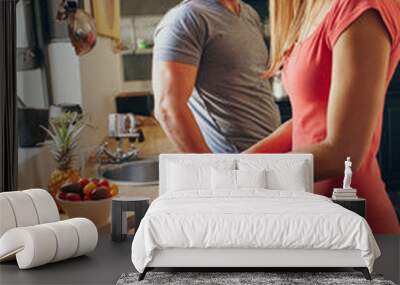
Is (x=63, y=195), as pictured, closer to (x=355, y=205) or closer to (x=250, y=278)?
(x=250, y=278)

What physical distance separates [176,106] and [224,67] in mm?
577

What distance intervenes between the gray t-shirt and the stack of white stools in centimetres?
164

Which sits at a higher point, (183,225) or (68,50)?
(68,50)

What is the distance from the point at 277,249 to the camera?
474 centimetres

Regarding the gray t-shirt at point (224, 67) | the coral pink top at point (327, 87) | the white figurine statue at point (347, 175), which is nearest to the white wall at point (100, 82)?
the gray t-shirt at point (224, 67)

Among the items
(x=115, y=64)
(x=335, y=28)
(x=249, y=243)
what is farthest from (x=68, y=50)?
(x=249, y=243)

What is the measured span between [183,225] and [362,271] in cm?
130

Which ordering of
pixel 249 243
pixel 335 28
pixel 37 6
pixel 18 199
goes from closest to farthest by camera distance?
1. pixel 249 243
2. pixel 18 199
3. pixel 335 28
4. pixel 37 6

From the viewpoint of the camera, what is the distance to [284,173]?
600 centimetres

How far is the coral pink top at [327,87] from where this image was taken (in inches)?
246

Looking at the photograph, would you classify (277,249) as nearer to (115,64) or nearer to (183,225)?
(183,225)

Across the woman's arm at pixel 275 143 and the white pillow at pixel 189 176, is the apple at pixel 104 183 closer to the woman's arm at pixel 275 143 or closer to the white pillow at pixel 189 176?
the white pillow at pixel 189 176

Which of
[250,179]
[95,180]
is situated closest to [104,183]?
[95,180]

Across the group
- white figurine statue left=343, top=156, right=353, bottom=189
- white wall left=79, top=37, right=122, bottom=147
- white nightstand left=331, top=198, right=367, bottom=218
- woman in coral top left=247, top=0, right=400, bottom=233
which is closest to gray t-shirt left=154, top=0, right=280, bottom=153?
woman in coral top left=247, top=0, right=400, bottom=233
